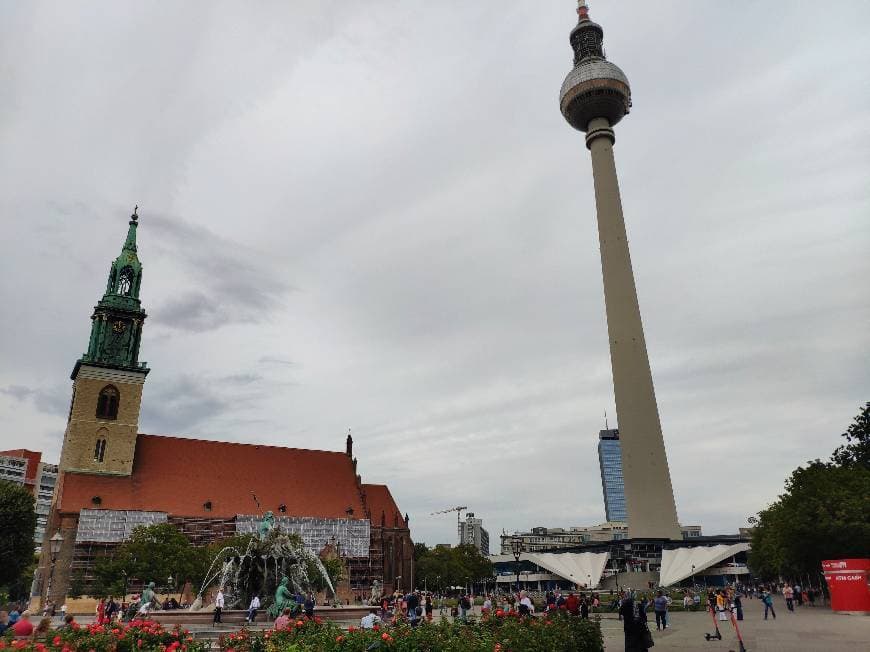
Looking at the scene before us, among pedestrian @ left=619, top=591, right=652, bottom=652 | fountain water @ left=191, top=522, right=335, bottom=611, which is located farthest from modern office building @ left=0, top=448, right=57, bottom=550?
pedestrian @ left=619, top=591, right=652, bottom=652

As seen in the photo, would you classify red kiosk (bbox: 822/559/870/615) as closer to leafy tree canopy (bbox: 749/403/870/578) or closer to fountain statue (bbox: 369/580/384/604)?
leafy tree canopy (bbox: 749/403/870/578)

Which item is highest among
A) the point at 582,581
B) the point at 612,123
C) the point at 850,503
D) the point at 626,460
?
the point at 612,123

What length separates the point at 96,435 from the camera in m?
57.4

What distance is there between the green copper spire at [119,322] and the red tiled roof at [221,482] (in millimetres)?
8612

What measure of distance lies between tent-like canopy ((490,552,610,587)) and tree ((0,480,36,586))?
5606 cm

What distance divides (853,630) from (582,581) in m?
56.6

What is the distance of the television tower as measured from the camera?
6141 centimetres

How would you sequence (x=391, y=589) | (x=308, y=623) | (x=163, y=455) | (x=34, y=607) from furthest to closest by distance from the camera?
(x=391, y=589) → (x=163, y=455) → (x=34, y=607) → (x=308, y=623)

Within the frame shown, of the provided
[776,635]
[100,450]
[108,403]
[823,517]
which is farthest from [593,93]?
[776,635]

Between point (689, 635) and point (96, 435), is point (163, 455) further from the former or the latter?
point (689, 635)

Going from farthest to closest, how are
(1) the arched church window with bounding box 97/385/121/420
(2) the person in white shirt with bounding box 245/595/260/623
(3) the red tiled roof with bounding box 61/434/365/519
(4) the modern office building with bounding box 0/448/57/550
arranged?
(4) the modern office building with bounding box 0/448/57/550 → (1) the arched church window with bounding box 97/385/121/420 → (3) the red tiled roof with bounding box 61/434/365/519 → (2) the person in white shirt with bounding box 245/595/260/623

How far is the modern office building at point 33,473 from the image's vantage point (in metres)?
123

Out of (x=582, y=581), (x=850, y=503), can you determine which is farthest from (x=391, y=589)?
(x=850, y=503)

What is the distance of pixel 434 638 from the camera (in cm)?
1066
